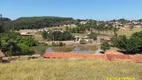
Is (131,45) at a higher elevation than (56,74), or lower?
lower

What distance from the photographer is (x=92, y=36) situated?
119 meters

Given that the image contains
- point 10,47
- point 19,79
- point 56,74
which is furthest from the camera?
point 10,47

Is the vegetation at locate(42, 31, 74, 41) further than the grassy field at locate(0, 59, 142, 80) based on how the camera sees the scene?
Yes

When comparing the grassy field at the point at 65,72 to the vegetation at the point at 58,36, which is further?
the vegetation at the point at 58,36

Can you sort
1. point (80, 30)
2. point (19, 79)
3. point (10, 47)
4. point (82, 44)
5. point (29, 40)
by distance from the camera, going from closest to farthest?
point (19, 79) < point (10, 47) < point (29, 40) < point (82, 44) < point (80, 30)

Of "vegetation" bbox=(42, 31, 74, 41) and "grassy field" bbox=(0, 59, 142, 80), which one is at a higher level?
"grassy field" bbox=(0, 59, 142, 80)

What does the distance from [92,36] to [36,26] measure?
81.2 meters

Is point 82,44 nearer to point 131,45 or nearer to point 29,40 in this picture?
point 29,40

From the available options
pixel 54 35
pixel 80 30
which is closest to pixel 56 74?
pixel 54 35

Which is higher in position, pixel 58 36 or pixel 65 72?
pixel 65 72

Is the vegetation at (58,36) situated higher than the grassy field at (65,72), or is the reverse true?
the grassy field at (65,72)

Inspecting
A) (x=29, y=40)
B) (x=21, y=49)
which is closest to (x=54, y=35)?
(x=29, y=40)

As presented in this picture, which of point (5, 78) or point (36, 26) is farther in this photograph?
point (36, 26)

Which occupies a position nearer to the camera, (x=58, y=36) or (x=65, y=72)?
(x=65, y=72)
